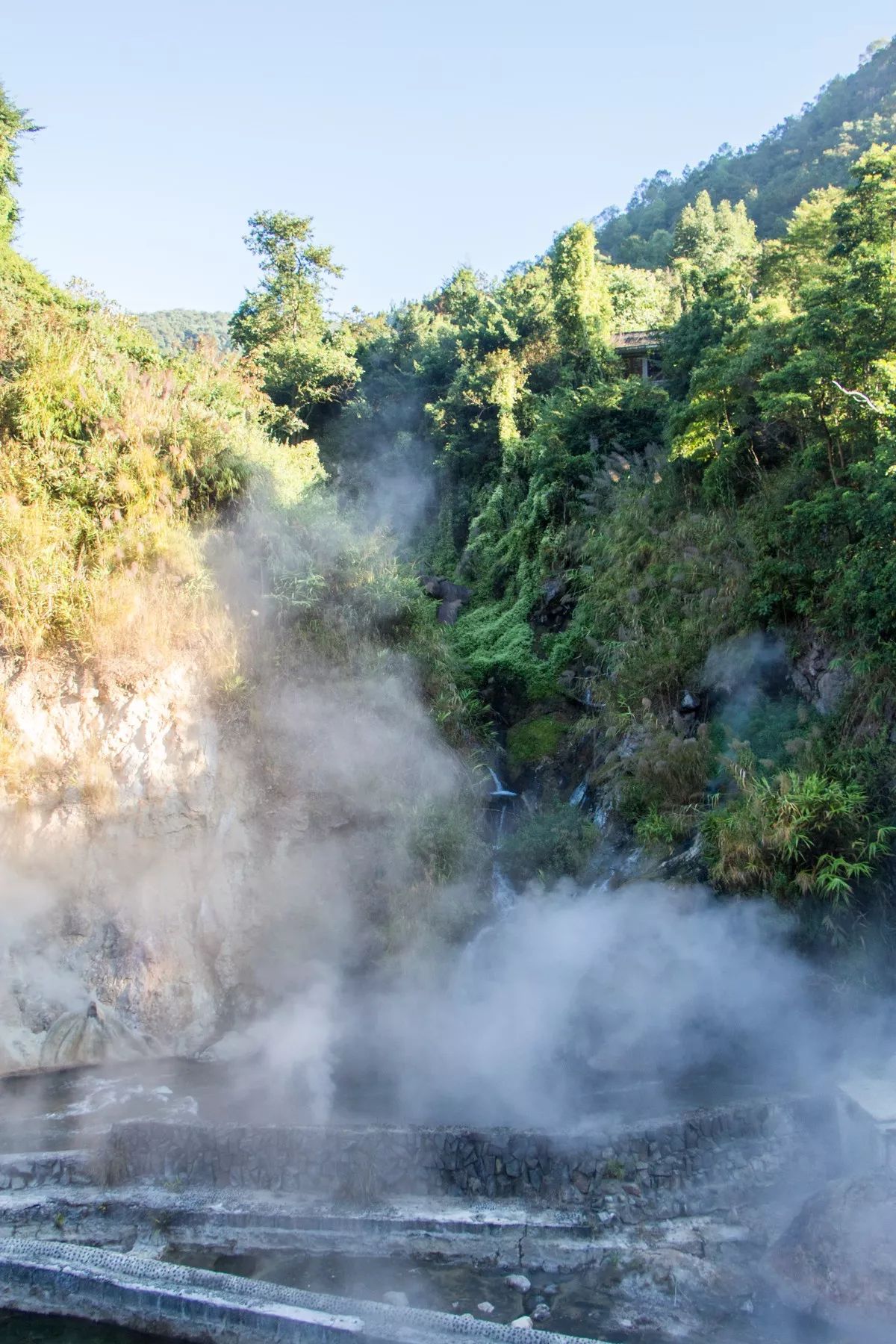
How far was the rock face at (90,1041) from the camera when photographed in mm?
8703

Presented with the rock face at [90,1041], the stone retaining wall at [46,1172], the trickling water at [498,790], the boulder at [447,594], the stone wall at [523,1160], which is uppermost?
the boulder at [447,594]

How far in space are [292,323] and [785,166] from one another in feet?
111

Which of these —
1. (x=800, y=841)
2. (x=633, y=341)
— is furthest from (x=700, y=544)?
(x=633, y=341)

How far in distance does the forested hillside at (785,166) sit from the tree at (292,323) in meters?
18.1

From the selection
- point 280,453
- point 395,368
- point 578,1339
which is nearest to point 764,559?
point 280,453

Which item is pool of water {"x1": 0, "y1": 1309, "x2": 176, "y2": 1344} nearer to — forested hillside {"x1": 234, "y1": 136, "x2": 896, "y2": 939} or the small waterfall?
the small waterfall

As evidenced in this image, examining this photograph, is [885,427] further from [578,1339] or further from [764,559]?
[578,1339]

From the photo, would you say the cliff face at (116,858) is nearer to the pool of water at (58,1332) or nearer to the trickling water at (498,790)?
the pool of water at (58,1332)

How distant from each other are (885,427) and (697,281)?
843 centimetres

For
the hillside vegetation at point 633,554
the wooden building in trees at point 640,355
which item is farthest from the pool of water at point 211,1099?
the wooden building in trees at point 640,355

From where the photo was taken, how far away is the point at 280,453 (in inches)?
507

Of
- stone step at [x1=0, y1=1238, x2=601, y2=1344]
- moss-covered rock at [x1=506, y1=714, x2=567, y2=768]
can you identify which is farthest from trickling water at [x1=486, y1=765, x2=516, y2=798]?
stone step at [x1=0, y1=1238, x2=601, y2=1344]

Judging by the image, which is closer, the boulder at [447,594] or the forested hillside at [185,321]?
the boulder at [447,594]

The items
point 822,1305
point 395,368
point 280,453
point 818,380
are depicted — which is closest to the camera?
point 822,1305
